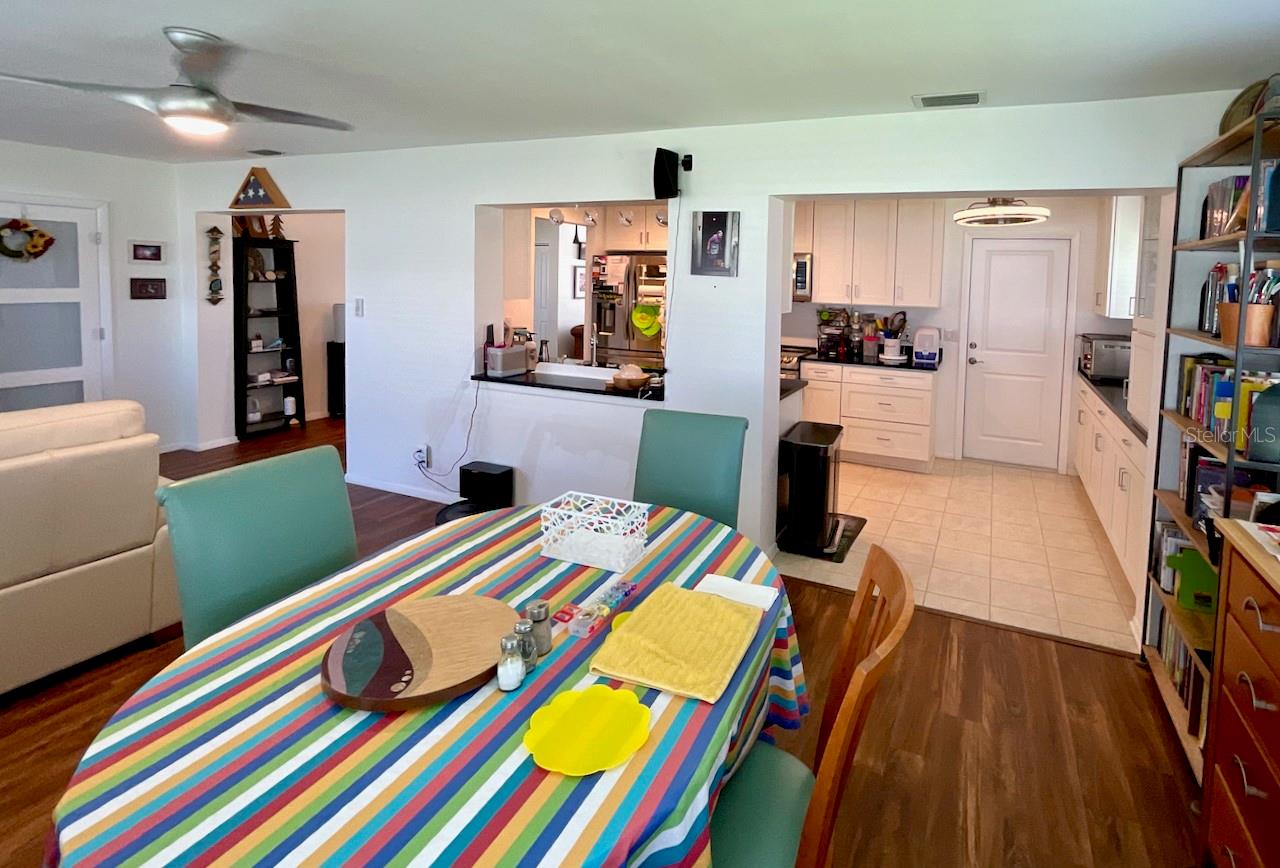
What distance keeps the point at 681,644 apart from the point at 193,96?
2339 millimetres

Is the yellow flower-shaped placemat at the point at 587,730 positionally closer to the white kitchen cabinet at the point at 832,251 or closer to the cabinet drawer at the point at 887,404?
the cabinet drawer at the point at 887,404

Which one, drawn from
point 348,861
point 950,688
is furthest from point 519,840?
point 950,688

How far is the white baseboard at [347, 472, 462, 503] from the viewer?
523cm

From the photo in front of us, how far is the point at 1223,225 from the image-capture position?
2.66m

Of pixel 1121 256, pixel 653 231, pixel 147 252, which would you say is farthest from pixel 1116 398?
pixel 147 252

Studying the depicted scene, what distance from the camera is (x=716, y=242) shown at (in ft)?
13.3

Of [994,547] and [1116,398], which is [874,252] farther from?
[994,547]

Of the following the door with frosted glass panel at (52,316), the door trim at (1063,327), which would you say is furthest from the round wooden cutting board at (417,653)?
the door trim at (1063,327)

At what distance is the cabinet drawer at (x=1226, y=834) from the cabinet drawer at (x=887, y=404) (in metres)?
4.50

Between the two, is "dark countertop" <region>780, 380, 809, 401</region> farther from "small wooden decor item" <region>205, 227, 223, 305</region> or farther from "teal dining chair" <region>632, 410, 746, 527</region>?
"small wooden decor item" <region>205, 227, 223, 305</region>

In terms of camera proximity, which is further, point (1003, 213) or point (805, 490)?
point (1003, 213)

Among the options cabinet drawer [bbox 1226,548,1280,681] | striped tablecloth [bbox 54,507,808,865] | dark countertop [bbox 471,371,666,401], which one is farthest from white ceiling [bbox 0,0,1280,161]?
→ striped tablecloth [bbox 54,507,808,865]

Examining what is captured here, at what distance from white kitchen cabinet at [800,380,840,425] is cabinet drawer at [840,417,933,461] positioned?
0.11m

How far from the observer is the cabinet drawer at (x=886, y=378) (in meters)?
6.25
